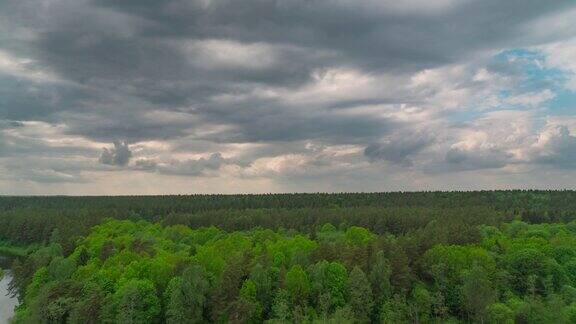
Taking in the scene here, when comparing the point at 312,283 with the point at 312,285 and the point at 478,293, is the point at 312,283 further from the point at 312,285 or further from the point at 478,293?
the point at 478,293

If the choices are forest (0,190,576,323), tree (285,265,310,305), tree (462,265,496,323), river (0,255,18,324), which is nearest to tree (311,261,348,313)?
forest (0,190,576,323)

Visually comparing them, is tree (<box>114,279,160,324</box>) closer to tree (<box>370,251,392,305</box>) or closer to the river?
the river

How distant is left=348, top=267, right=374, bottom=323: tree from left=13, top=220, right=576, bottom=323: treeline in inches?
7.2

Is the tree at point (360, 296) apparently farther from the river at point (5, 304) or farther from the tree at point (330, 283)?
the river at point (5, 304)

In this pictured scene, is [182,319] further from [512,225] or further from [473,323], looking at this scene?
[512,225]

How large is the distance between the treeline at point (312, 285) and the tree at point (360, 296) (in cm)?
18

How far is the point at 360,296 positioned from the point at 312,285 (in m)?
9.03

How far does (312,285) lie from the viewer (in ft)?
324

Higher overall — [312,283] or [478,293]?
[312,283]

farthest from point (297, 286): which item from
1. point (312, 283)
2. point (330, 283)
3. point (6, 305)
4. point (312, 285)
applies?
point (6, 305)

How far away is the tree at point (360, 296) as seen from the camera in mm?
95750

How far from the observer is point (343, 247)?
115750 mm

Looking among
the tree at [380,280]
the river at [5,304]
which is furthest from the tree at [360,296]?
the river at [5,304]

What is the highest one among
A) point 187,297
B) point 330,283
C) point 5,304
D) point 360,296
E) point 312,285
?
point 330,283
